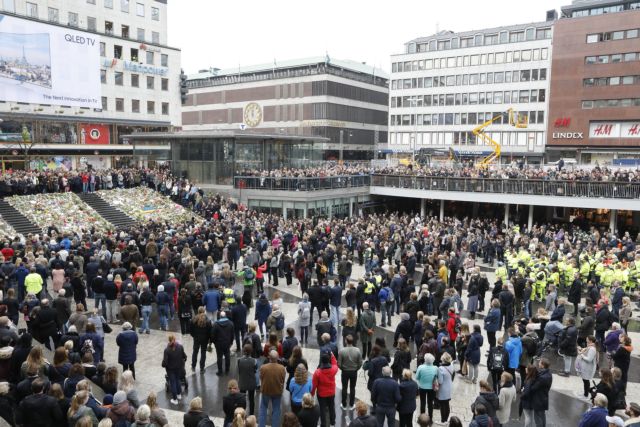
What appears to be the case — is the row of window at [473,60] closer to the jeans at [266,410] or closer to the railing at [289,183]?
the railing at [289,183]

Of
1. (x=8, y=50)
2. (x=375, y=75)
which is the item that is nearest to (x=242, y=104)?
(x=375, y=75)

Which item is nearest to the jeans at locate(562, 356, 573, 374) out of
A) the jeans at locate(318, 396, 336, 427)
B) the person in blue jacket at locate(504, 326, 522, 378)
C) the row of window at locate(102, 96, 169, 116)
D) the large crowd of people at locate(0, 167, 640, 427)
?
the large crowd of people at locate(0, 167, 640, 427)

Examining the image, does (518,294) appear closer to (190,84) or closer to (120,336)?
(120,336)

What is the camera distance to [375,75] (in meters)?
84.5

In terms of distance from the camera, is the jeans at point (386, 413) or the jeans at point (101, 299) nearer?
the jeans at point (386, 413)

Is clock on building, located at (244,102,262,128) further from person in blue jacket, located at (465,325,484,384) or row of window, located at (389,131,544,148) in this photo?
person in blue jacket, located at (465,325,484,384)

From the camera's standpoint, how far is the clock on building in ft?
258

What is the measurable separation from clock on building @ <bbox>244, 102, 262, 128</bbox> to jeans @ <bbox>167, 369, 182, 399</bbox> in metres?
70.9

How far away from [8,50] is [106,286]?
33.4 meters

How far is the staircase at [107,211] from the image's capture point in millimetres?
29281

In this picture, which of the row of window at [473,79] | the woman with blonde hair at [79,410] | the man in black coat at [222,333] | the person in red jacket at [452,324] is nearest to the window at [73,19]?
the row of window at [473,79]

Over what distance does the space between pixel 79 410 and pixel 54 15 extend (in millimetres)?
49340

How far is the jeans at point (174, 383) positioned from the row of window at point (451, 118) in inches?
2518

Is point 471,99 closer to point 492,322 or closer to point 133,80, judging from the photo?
point 133,80
